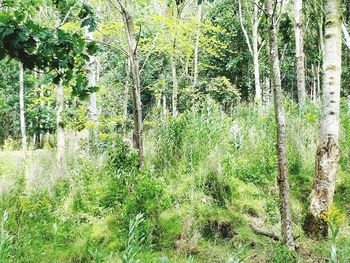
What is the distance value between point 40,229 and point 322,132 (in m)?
3.72

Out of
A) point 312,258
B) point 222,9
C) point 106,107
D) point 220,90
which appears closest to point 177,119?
point 312,258

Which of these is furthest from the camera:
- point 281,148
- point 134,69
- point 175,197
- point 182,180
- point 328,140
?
point 182,180

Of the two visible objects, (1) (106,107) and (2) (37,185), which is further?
(1) (106,107)

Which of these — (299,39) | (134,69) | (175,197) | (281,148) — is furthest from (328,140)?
(299,39)

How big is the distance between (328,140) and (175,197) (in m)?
2.25

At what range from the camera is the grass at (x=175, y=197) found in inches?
180

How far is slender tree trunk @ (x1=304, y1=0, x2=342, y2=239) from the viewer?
4.91 metres

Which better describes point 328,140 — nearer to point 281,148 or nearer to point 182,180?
point 281,148

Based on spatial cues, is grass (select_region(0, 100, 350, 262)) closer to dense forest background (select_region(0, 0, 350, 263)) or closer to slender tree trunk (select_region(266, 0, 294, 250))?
dense forest background (select_region(0, 0, 350, 263))

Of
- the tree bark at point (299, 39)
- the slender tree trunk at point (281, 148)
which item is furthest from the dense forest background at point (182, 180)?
the tree bark at point (299, 39)

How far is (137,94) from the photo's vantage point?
550 cm

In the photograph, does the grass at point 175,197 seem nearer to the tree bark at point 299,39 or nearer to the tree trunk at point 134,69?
the tree trunk at point 134,69

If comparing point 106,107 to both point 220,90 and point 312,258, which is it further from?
point 312,258

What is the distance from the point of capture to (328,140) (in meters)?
4.97
